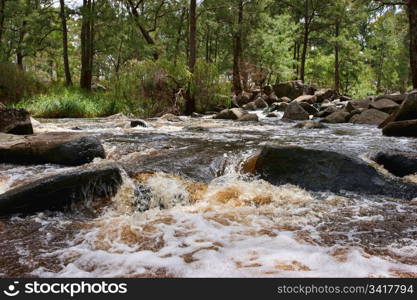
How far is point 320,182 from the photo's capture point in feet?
14.0

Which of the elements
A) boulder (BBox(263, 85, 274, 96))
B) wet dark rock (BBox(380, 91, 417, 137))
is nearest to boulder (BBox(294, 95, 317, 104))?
boulder (BBox(263, 85, 274, 96))

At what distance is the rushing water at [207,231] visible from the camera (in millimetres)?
2420

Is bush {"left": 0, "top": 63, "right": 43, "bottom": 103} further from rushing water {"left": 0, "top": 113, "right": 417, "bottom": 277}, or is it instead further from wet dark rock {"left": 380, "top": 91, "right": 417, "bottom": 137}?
wet dark rock {"left": 380, "top": 91, "right": 417, "bottom": 137}

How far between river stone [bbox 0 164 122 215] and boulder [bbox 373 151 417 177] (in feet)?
11.9

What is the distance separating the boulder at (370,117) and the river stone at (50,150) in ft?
29.1

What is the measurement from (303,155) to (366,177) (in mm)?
819

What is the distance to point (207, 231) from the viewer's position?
3.04 meters

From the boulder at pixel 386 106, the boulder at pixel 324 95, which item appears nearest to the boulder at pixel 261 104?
the boulder at pixel 324 95

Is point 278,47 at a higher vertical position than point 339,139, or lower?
higher

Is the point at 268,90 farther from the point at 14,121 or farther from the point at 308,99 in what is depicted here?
the point at 14,121

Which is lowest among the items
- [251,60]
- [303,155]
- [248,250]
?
[248,250]

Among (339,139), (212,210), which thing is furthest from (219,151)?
(339,139)

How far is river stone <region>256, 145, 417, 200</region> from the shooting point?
4.12 m

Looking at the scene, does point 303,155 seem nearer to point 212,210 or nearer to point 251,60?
point 212,210
